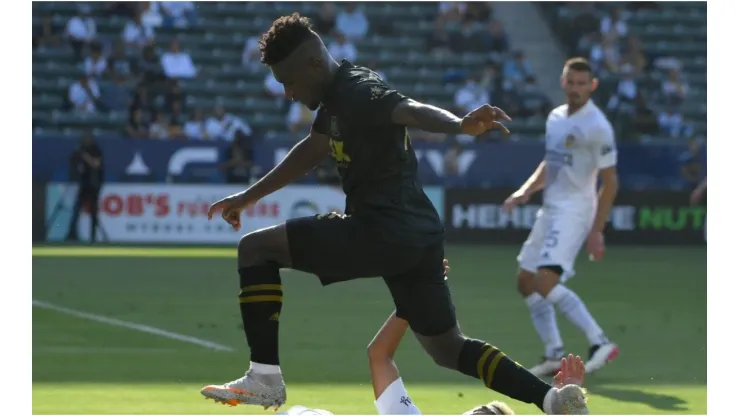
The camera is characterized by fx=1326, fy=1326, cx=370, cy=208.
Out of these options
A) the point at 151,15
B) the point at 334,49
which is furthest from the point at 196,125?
the point at 334,49

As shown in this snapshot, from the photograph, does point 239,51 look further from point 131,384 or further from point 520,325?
point 131,384

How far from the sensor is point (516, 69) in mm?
29375

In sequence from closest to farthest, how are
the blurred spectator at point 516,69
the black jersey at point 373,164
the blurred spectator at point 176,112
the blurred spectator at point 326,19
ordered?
1. the black jersey at point 373,164
2. the blurred spectator at point 176,112
3. the blurred spectator at point 326,19
4. the blurred spectator at point 516,69

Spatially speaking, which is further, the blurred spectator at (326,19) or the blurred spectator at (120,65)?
the blurred spectator at (326,19)

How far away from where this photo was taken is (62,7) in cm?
2827

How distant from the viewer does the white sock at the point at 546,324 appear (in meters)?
10.2

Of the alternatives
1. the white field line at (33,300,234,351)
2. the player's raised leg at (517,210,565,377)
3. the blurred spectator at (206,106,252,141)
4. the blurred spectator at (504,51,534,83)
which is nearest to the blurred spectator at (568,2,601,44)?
the blurred spectator at (504,51,534,83)

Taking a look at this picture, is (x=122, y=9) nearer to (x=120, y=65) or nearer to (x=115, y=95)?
(x=120, y=65)

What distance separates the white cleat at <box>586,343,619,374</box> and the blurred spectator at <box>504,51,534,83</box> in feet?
63.7

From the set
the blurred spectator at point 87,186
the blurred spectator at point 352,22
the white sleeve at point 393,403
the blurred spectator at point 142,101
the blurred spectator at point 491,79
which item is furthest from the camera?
the blurred spectator at point 352,22

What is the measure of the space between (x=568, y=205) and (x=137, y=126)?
55.0 feet

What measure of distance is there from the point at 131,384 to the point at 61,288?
709 centimetres

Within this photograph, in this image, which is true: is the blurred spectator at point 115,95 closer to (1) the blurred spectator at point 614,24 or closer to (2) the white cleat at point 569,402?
(1) the blurred spectator at point 614,24

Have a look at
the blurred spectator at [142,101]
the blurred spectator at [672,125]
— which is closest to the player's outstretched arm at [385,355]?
the blurred spectator at [142,101]
